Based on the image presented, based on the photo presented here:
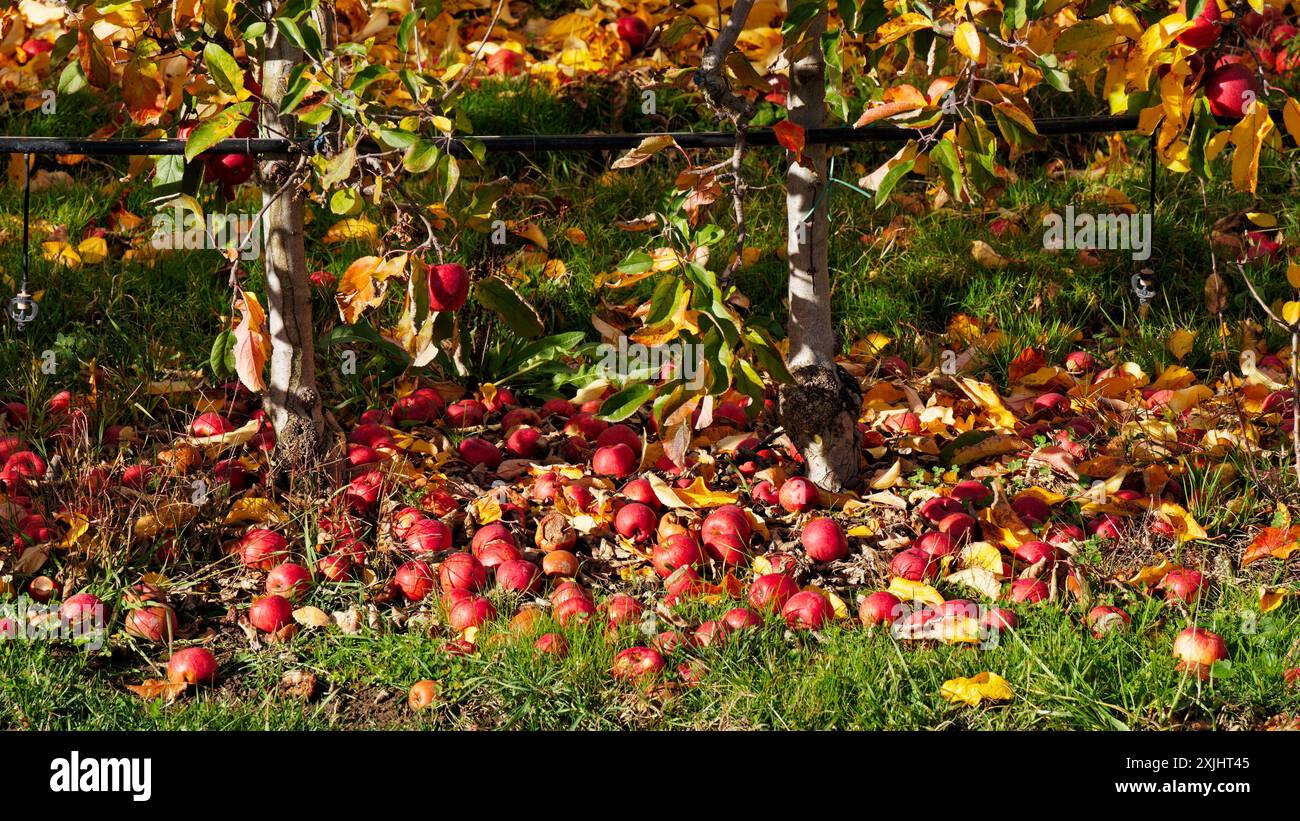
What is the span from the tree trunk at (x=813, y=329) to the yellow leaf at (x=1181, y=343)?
105cm

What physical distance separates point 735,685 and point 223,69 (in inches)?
58.3

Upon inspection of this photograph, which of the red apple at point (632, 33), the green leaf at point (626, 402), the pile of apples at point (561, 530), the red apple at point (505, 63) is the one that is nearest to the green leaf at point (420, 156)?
the pile of apples at point (561, 530)

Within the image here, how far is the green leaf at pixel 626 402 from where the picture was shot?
279cm

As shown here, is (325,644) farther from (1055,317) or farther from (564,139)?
(1055,317)

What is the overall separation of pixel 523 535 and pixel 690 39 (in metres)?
2.87

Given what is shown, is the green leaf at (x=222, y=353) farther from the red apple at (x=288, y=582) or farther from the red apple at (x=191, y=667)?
the red apple at (x=191, y=667)

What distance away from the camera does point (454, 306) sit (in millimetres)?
2756

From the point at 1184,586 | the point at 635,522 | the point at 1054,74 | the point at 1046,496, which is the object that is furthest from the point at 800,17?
the point at 1184,586

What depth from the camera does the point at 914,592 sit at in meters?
2.76

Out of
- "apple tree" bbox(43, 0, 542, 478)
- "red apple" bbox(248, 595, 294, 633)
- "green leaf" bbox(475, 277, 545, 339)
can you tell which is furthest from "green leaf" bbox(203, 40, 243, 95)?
"red apple" bbox(248, 595, 294, 633)

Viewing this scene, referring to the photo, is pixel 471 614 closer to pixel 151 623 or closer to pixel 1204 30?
pixel 151 623

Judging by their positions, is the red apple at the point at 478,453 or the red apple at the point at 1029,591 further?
the red apple at the point at 478,453

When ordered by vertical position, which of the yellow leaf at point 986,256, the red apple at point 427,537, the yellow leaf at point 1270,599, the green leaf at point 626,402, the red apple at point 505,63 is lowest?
A: the yellow leaf at point 1270,599

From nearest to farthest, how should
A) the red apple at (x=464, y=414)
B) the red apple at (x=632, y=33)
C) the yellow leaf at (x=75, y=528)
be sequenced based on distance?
the yellow leaf at (x=75, y=528) < the red apple at (x=464, y=414) < the red apple at (x=632, y=33)
